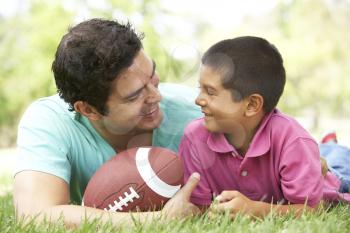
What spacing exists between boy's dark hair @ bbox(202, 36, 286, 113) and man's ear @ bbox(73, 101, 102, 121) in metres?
0.61

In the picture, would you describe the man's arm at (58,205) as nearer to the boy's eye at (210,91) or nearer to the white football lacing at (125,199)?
the white football lacing at (125,199)

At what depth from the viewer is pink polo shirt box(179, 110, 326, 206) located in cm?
278

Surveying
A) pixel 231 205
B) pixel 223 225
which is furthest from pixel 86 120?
pixel 223 225

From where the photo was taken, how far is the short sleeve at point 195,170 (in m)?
3.10

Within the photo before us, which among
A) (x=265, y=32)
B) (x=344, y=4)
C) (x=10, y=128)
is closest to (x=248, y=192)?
(x=10, y=128)

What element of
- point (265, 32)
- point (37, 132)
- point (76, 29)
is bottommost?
point (265, 32)

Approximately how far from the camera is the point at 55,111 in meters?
3.17

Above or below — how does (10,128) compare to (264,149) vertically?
below

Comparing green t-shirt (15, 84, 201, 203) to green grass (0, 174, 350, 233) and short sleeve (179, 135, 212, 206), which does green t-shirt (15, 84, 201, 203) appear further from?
green grass (0, 174, 350, 233)

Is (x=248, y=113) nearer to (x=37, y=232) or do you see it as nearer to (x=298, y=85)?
(x=37, y=232)

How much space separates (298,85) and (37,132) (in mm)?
18172

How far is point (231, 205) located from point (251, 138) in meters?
0.51

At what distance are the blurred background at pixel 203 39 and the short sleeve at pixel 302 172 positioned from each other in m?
10.3

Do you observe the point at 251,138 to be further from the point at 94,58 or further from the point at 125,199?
the point at 94,58
